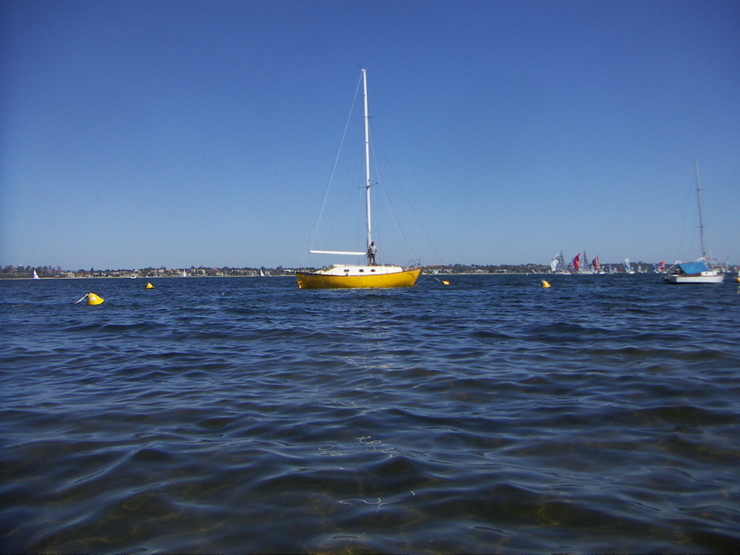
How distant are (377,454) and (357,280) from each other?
29.7 meters

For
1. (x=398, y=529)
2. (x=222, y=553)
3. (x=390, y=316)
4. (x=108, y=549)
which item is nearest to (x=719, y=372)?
(x=398, y=529)

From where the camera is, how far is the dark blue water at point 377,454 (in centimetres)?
263

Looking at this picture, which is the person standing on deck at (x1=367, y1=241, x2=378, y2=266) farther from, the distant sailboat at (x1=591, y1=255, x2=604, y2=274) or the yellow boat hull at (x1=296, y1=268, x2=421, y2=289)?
the distant sailboat at (x1=591, y1=255, x2=604, y2=274)

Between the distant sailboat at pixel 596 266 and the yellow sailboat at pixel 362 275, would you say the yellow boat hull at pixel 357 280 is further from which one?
the distant sailboat at pixel 596 266

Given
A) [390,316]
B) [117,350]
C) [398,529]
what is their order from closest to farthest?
1. [398,529]
2. [117,350]
3. [390,316]

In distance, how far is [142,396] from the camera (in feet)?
19.0

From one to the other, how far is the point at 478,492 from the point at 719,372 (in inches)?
214

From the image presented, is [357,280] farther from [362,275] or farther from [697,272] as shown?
[697,272]

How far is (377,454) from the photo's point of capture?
3.71m

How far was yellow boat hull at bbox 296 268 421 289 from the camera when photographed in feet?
110

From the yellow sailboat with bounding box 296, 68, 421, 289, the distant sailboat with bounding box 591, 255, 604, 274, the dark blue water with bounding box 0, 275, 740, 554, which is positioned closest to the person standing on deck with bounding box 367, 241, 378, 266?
the yellow sailboat with bounding box 296, 68, 421, 289

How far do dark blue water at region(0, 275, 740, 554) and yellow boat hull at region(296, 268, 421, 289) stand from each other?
991 inches

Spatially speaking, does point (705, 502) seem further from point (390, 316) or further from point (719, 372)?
point (390, 316)

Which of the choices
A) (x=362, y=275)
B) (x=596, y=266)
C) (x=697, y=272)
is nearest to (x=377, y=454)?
(x=362, y=275)
